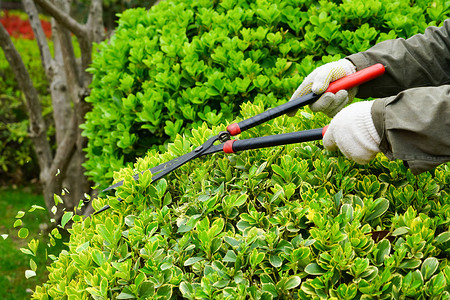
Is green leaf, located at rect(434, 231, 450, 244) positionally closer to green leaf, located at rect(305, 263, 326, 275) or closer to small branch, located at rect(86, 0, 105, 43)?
green leaf, located at rect(305, 263, 326, 275)

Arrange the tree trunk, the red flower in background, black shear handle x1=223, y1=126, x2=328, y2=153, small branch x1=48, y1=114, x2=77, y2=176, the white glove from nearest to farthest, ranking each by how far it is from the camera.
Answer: the white glove
black shear handle x1=223, y1=126, x2=328, y2=153
the tree trunk
small branch x1=48, y1=114, x2=77, y2=176
the red flower in background

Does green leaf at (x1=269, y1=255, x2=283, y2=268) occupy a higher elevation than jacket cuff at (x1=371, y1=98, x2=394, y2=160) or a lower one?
lower

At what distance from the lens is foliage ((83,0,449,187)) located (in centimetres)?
271

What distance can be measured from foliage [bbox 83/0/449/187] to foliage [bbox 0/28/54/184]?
13.0 feet

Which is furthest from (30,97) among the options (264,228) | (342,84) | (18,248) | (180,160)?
(264,228)

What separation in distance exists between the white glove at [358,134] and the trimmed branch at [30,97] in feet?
13.3

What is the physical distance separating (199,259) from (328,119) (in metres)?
1.05

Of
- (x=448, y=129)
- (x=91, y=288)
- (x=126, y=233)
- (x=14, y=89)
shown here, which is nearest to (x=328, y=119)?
(x=448, y=129)

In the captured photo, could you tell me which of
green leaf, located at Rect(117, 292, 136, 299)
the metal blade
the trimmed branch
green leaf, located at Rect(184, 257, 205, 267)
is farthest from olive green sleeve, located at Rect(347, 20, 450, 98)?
the trimmed branch

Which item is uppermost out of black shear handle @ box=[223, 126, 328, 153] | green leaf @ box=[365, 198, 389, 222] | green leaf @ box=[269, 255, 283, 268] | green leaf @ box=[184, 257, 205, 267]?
black shear handle @ box=[223, 126, 328, 153]

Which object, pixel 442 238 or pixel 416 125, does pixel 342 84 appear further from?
pixel 442 238

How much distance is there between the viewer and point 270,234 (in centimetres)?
147

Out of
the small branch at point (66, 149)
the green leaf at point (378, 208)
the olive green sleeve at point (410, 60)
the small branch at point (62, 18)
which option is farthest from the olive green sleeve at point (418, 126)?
the small branch at point (66, 149)

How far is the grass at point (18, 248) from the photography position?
13.3 ft
